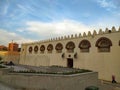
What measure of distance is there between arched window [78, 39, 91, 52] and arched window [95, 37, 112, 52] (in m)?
1.51

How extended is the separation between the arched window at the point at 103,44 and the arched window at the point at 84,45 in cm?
151

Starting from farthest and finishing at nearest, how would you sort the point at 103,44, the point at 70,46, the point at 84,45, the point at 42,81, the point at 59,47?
the point at 59,47, the point at 70,46, the point at 84,45, the point at 103,44, the point at 42,81

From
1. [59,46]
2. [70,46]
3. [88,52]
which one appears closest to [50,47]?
[59,46]

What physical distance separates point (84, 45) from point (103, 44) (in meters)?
3.12

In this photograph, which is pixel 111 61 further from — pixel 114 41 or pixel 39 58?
pixel 39 58

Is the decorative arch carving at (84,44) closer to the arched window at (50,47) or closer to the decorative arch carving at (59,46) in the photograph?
the decorative arch carving at (59,46)

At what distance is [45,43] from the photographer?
29500 mm

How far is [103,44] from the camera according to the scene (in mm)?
19328

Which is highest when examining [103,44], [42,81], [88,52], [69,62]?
[103,44]

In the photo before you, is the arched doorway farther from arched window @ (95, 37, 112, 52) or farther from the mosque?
arched window @ (95, 37, 112, 52)

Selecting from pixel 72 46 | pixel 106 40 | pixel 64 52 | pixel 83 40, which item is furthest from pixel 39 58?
Result: pixel 106 40

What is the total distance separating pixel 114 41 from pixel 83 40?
4846mm

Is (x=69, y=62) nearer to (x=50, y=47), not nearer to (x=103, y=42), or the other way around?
(x=50, y=47)

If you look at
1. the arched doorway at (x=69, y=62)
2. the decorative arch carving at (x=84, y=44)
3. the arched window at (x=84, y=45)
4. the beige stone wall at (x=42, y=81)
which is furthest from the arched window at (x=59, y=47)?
the beige stone wall at (x=42, y=81)
